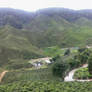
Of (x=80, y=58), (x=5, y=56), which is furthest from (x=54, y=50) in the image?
(x=80, y=58)

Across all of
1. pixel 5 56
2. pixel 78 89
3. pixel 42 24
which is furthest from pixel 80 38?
pixel 78 89

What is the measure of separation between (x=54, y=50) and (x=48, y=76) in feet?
196

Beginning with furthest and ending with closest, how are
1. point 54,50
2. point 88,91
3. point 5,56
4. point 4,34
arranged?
point 4,34, point 54,50, point 5,56, point 88,91

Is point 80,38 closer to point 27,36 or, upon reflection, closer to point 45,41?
point 45,41

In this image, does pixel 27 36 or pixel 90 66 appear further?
pixel 27 36

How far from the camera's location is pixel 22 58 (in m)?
87.0

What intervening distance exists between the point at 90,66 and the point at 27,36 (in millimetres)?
84367

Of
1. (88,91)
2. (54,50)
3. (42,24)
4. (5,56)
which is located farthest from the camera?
(42,24)

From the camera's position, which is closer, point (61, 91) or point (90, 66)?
point (61, 91)

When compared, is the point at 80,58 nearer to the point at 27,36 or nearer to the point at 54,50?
the point at 54,50

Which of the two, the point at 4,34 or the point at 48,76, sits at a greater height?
the point at 4,34

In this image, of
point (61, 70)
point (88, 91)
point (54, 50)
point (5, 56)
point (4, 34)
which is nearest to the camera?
point (88, 91)

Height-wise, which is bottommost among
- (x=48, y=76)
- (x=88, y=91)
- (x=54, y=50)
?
(x=88, y=91)

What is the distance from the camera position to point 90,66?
155ft
